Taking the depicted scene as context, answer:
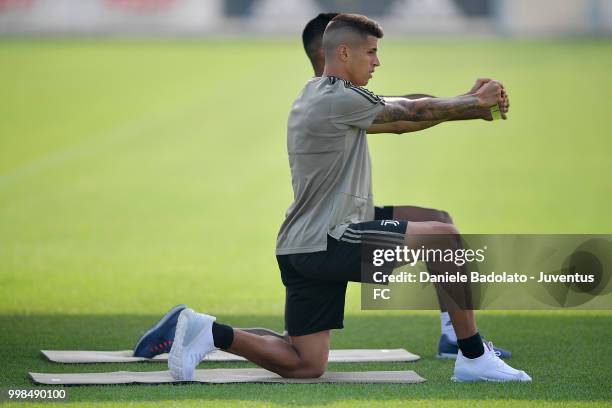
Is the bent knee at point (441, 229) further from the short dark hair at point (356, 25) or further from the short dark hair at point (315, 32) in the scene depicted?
the short dark hair at point (315, 32)

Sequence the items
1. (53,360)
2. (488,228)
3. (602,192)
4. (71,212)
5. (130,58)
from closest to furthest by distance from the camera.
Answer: (53,360) → (488,228) → (71,212) → (602,192) → (130,58)

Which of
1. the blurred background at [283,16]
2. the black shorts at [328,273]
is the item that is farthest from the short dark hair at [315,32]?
the blurred background at [283,16]

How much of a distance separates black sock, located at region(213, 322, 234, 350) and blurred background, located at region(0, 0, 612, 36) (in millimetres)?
44533

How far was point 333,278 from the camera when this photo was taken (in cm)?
723

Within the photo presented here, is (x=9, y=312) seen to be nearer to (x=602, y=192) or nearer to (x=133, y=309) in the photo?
(x=133, y=309)

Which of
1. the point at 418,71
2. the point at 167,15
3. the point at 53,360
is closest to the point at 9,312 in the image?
the point at 53,360

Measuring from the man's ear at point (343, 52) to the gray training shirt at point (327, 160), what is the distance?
0.14 m

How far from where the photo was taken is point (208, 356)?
26.9 ft

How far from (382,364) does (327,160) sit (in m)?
1.50

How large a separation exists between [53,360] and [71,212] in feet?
34.2

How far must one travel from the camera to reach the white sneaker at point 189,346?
7168 mm

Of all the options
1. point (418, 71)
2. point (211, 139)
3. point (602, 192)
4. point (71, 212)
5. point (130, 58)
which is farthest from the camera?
point (130, 58)

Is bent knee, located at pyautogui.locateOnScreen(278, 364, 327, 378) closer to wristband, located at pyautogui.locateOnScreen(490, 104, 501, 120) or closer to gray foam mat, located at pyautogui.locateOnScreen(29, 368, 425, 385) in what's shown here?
gray foam mat, located at pyautogui.locateOnScreen(29, 368, 425, 385)

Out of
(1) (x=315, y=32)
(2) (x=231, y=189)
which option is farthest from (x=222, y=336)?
(2) (x=231, y=189)
